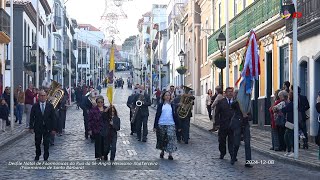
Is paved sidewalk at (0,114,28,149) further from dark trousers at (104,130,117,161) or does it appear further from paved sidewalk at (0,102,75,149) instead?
dark trousers at (104,130,117,161)

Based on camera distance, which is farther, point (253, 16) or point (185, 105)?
point (253, 16)

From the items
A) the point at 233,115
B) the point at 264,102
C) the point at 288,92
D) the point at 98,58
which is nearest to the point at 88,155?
the point at 233,115

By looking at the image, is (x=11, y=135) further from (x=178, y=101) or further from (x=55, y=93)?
(x=178, y=101)

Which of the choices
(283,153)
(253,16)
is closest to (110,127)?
(283,153)

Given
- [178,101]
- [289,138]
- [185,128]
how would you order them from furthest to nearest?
[178,101]
[185,128]
[289,138]

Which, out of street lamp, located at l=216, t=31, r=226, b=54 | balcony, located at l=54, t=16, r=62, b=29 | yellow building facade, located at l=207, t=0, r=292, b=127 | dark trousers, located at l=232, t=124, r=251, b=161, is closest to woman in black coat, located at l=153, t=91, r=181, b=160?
dark trousers, located at l=232, t=124, r=251, b=161

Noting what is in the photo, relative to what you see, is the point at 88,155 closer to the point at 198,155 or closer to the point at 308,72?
the point at 198,155

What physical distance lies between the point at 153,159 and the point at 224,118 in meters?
1.92

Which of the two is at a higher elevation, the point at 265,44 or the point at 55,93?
the point at 265,44

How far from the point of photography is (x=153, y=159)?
54.3 ft

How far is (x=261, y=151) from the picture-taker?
724 inches

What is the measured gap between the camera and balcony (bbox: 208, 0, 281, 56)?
25594 mm

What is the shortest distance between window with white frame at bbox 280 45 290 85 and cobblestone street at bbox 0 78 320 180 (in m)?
3.74

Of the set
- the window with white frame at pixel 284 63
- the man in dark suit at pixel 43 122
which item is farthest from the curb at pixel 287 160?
the window with white frame at pixel 284 63
